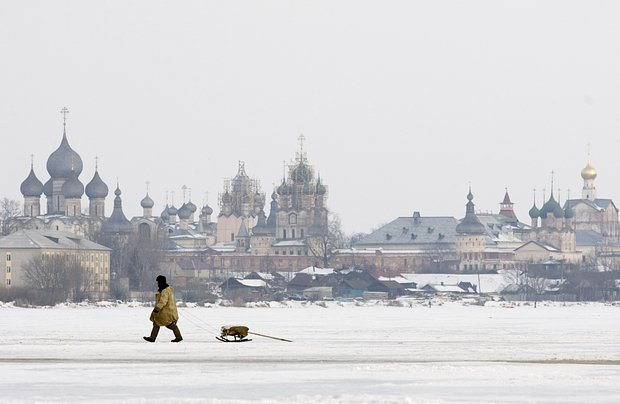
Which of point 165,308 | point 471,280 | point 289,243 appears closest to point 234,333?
point 165,308

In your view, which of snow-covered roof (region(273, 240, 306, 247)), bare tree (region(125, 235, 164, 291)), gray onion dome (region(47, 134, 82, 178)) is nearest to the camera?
bare tree (region(125, 235, 164, 291))

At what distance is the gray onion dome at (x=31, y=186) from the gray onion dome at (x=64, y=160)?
14.1 feet

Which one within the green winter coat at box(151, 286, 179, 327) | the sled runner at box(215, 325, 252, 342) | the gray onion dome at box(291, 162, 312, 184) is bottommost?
the sled runner at box(215, 325, 252, 342)

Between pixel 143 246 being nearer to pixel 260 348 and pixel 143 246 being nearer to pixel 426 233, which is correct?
pixel 426 233

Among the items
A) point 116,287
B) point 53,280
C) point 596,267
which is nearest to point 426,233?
point 596,267

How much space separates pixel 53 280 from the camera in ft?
328

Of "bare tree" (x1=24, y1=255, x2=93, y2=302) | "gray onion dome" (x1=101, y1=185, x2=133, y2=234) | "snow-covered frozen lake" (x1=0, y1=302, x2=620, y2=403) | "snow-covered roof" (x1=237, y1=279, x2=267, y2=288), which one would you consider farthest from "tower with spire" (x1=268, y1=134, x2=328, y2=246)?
"snow-covered frozen lake" (x1=0, y1=302, x2=620, y2=403)

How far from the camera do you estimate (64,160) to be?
16362 centimetres

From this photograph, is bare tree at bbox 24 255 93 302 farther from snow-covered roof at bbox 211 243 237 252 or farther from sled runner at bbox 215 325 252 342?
snow-covered roof at bbox 211 243 237 252

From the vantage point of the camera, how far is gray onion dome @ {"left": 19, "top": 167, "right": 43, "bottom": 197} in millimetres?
168875

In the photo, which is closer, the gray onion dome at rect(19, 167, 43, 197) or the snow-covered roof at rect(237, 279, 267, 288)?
the snow-covered roof at rect(237, 279, 267, 288)

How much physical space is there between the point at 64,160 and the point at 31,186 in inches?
285

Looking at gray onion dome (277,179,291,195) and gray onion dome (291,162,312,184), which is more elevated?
gray onion dome (291,162,312,184)

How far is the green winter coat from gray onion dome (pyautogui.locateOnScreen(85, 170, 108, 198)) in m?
145
